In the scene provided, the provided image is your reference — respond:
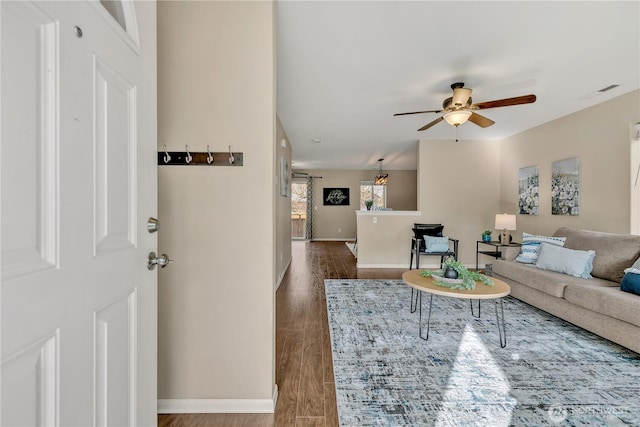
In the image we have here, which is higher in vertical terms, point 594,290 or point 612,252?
point 612,252

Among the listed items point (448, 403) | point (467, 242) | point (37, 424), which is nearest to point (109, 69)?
point (37, 424)

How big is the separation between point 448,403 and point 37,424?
1.89 meters

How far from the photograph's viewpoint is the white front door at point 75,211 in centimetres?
58

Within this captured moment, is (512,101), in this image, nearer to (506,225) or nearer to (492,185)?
(506,225)

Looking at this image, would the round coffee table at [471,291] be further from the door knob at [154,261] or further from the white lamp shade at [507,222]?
the white lamp shade at [507,222]

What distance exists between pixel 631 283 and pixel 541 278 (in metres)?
0.71

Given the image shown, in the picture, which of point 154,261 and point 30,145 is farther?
point 154,261

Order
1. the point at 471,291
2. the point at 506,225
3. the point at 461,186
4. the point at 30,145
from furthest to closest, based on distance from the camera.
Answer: the point at 461,186 → the point at 506,225 → the point at 471,291 → the point at 30,145

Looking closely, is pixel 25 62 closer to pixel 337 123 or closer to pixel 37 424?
pixel 37 424

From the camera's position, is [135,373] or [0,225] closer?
[0,225]

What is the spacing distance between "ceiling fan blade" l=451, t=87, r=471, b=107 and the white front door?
278 centimetres

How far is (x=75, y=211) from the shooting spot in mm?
727

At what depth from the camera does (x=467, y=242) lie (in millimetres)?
5719

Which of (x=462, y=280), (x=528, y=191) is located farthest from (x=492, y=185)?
(x=462, y=280)
